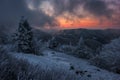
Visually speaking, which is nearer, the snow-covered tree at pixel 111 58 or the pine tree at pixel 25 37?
the snow-covered tree at pixel 111 58

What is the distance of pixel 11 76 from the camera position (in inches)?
155

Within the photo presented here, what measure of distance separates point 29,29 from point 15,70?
29.3 meters

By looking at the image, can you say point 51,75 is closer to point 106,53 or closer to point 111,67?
point 111,67

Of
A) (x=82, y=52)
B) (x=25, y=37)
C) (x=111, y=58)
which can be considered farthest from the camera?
(x=82, y=52)

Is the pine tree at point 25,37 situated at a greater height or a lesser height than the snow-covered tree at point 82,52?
greater

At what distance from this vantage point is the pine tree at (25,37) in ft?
108

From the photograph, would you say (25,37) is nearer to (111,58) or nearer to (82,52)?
(111,58)

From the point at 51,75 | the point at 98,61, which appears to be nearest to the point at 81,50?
the point at 98,61

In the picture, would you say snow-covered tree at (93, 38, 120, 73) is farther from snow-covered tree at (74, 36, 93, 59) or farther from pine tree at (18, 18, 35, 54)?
snow-covered tree at (74, 36, 93, 59)

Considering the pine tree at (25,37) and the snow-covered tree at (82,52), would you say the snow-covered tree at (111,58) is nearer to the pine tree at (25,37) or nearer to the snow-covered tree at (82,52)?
the pine tree at (25,37)

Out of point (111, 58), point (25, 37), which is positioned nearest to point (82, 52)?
point (25, 37)

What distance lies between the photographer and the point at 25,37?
3331 cm

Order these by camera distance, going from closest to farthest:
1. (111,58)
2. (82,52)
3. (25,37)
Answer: (111,58) → (25,37) → (82,52)

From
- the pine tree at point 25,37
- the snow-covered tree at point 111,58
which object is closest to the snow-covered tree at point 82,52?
the snow-covered tree at point 111,58
